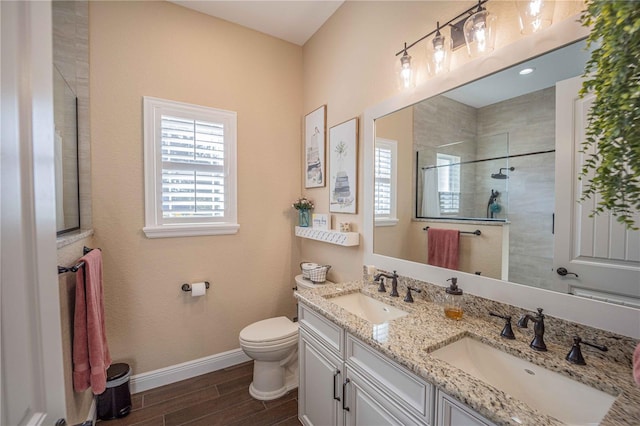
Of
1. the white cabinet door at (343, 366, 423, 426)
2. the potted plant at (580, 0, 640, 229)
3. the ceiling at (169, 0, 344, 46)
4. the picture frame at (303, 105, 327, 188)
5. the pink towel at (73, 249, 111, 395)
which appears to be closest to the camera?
the potted plant at (580, 0, 640, 229)

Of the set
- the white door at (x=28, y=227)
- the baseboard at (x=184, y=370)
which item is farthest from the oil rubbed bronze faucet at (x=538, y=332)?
the baseboard at (x=184, y=370)

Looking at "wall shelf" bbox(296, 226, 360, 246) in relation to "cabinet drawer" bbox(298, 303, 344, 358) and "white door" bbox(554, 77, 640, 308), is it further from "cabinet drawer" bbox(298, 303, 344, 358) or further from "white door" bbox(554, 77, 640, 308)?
"white door" bbox(554, 77, 640, 308)

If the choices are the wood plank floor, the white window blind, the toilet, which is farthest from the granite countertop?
the white window blind

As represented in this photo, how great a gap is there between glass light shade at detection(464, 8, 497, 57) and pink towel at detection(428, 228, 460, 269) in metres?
0.91

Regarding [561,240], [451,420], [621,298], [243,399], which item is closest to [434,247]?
[561,240]

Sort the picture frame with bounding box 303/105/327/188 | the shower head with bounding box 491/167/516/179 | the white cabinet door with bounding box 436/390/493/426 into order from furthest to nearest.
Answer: the picture frame with bounding box 303/105/327/188 < the shower head with bounding box 491/167/516/179 < the white cabinet door with bounding box 436/390/493/426

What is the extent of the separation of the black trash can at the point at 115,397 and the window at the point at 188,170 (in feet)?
3.35

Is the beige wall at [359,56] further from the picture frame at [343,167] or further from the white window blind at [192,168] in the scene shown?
the white window blind at [192,168]

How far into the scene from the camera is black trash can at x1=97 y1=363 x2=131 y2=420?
1877 mm

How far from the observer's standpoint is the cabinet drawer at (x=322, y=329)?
4.47ft

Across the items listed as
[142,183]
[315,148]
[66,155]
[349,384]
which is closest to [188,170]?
[142,183]

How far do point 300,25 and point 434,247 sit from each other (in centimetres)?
236

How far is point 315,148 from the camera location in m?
2.62

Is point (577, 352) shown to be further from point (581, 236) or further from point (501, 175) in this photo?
point (501, 175)
